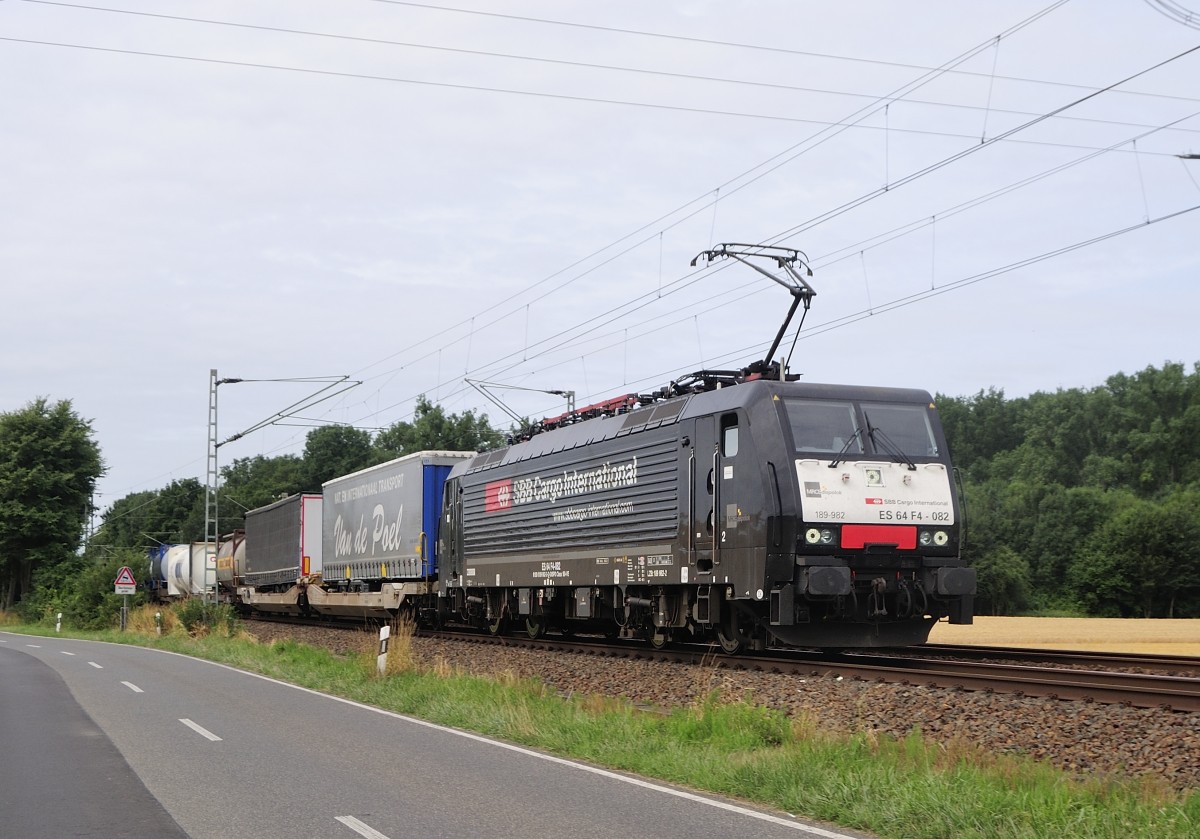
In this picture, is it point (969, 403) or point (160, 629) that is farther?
point (969, 403)

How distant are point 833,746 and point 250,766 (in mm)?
4797

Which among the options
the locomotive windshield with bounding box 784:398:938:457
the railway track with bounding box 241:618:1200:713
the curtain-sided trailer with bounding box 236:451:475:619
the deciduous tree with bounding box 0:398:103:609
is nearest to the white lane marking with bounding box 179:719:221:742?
the railway track with bounding box 241:618:1200:713

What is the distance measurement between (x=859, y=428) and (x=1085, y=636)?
16.0 metres

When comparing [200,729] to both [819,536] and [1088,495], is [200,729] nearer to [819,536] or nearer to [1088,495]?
[819,536]

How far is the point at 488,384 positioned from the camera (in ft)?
123

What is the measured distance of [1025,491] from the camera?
7638 centimetres

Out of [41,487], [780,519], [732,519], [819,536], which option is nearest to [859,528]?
[819,536]

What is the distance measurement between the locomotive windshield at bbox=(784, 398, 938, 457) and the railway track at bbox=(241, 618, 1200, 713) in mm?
2783

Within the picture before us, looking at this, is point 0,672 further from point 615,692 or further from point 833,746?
point 833,746

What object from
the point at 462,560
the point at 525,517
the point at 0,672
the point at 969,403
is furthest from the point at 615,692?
the point at 969,403

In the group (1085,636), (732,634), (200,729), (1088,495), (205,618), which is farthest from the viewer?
(1088,495)

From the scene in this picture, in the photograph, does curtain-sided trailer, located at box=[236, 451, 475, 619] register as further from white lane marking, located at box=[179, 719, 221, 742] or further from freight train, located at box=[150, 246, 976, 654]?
white lane marking, located at box=[179, 719, 221, 742]

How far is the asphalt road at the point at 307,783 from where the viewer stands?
7.91 metres

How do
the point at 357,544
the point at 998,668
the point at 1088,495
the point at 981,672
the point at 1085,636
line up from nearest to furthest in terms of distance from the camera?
1. the point at 981,672
2. the point at 998,668
3. the point at 1085,636
4. the point at 357,544
5. the point at 1088,495
